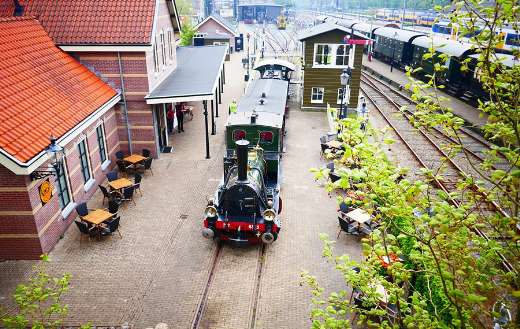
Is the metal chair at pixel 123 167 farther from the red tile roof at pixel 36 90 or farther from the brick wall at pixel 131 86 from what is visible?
the red tile roof at pixel 36 90

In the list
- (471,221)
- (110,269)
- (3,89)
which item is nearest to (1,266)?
(110,269)

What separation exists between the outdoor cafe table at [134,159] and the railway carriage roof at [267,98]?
4791mm

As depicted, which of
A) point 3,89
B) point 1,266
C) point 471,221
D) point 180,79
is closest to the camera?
point 471,221

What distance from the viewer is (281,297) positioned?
10.2 m

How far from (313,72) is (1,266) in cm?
2060

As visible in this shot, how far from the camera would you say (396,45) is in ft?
131

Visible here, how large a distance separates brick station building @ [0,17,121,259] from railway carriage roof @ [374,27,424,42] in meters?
30.7

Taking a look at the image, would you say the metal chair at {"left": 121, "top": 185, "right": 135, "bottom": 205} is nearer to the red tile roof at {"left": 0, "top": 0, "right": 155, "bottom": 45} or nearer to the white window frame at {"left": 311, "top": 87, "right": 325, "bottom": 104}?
the red tile roof at {"left": 0, "top": 0, "right": 155, "bottom": 45}

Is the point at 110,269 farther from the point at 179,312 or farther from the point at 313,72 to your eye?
the point at 313,72

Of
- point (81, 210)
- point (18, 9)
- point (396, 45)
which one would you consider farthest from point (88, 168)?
point (396, 45)

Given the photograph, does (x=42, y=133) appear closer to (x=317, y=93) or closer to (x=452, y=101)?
(x=317, y=93)

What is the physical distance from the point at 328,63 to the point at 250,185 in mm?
17005

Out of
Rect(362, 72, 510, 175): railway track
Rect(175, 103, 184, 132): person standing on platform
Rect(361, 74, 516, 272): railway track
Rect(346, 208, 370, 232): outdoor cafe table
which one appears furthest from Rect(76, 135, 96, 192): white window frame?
Rect(362, 72, 510, 175): railway track

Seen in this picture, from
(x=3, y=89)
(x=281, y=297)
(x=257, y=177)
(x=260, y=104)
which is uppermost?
(x=3, y=89)
